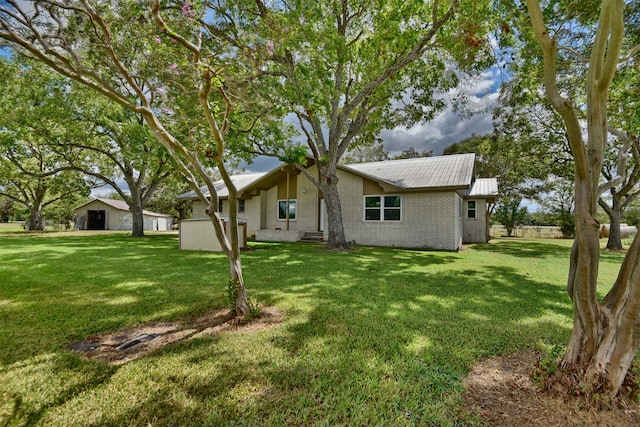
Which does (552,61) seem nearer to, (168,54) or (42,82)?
(168,54)

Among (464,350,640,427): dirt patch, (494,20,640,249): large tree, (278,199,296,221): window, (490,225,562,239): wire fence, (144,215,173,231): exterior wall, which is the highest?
(494,20,640,249): large tree

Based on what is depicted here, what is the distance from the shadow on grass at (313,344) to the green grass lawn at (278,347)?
0.05ft

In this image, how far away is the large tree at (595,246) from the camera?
218 cm

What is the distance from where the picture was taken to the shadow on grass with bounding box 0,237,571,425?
2277 millimetres

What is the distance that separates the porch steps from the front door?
105ft

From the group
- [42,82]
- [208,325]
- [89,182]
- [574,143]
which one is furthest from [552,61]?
[89,182]

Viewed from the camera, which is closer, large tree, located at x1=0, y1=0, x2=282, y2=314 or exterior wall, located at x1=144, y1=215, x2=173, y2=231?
large tree, located at x1=0, y1=0, x2=282, y2=314

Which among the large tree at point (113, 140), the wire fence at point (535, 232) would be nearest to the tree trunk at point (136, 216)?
the large tree at point (113, 140)

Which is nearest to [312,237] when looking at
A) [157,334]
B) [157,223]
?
[157,334]

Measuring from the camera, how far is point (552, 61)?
2.36 meters

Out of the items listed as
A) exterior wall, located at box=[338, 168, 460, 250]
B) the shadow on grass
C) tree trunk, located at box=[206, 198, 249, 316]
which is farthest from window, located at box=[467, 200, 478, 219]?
tree trunk, located at box=[206, 198, 249, 316]

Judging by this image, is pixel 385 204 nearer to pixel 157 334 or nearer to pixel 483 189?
pixel 483 189

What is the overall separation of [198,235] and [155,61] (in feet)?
28.9

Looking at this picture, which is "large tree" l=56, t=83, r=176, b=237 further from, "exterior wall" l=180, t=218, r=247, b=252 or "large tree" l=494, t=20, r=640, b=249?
"large tree" l=494, t=20, r=640, b=249
